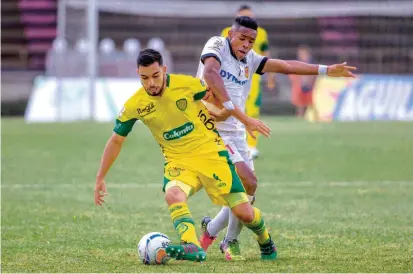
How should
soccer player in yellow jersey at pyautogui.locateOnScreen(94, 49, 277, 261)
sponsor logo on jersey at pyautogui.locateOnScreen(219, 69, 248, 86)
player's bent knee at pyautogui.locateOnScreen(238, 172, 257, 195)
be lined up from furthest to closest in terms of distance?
sponsor logo on jersey at pyautogui.locateOnScreen(219, 69, 248, 86), player's bent knee at pyautogui.locateOnScreen(238, 172, 257, 195), soccer player in yellow jersey at pyautogui.locateOnScreen(94, 49, 277, 261)

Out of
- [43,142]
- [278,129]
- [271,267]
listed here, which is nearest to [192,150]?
[271,267]

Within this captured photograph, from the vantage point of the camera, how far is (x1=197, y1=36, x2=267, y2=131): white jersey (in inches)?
371

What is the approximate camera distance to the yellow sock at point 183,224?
8289 millimetres

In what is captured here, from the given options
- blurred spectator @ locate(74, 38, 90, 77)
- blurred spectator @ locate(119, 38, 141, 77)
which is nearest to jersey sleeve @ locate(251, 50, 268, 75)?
blurred spectator @ locate(74, 38, 90, 77)

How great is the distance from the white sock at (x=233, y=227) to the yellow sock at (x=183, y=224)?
0.89 metres

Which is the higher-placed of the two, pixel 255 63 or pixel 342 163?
pixel 255 63

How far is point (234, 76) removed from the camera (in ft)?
31.4

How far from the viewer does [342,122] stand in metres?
29.6

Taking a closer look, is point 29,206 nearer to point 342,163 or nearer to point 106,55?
point 342,163

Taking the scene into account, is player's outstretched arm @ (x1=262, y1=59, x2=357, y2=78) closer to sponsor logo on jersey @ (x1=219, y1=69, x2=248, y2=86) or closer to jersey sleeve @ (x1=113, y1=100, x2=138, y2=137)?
sponsor logo on jersey @ (x1=219, y1=69, x2=248, y2=86)

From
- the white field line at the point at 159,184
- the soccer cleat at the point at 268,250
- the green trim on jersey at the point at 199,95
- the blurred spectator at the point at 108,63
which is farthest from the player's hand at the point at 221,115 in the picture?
the blurred spectator at the point at 108,63

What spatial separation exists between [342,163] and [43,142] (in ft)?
23.4

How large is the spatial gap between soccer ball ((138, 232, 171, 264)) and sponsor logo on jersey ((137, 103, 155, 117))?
1.00 m

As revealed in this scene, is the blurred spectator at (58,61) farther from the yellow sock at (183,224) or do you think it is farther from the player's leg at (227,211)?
the yellow sock at (183,224)
